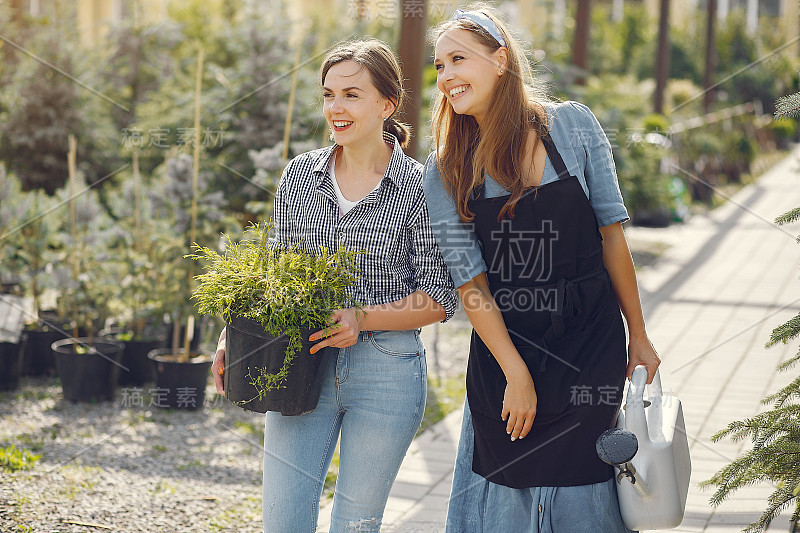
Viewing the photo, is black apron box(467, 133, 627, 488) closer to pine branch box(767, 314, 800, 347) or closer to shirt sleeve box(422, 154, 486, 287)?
shirt sleeve box(422, 154, 486, 287)

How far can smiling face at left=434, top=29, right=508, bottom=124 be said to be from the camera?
84.0 inches

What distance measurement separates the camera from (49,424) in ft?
14.9

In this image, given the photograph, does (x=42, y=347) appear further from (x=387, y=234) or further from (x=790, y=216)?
(x=790, y=216)

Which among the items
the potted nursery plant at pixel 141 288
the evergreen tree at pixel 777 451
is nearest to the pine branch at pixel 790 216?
the evergreen tree at pixel 777 451

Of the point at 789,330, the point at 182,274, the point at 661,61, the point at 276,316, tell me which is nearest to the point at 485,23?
the point at 276,316

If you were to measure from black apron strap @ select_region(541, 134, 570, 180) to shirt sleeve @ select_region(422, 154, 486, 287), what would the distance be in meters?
0.24

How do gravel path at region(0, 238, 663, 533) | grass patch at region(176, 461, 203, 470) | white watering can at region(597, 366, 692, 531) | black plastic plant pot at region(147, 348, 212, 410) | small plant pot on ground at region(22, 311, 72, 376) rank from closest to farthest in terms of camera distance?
white watering can at region(597, 366, 692, 531) < gravel path at region(0, 238, 663, 533) < grass patch at region(176, 461, 203, 470) < black plastic plant pot at region(147, 348, 212, 410) < small plant pot on ground at region(22, 311, 72, 376)

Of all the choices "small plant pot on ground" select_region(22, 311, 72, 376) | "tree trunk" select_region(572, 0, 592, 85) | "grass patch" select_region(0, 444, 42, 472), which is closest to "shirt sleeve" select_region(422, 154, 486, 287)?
"grass patch" select_region(0, 444, 42, 472)

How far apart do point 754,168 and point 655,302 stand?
1096 centimetres

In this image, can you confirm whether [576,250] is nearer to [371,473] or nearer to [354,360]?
[354,360]

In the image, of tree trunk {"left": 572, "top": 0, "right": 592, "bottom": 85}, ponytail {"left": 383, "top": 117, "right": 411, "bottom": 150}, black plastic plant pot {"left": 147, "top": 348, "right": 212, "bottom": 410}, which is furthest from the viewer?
tree trunk {"left": 572, "top": 0, "right": 592, "bottom": 85}

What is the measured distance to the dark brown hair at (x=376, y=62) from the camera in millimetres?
2295

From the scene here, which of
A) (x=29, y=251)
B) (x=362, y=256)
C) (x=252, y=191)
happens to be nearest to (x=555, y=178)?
(x=362, y=256)

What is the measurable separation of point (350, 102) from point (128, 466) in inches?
96.4
